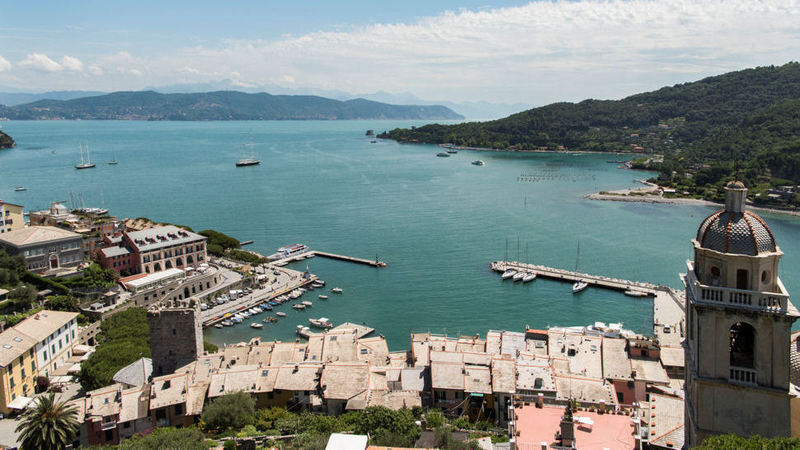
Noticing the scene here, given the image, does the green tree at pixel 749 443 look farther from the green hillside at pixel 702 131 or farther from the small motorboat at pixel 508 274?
the green hillside at pixel 702 131

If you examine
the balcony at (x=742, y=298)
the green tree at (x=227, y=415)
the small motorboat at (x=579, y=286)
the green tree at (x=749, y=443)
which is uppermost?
the balcony at (x=742, y=298)

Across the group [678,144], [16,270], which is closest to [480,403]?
[16,270]

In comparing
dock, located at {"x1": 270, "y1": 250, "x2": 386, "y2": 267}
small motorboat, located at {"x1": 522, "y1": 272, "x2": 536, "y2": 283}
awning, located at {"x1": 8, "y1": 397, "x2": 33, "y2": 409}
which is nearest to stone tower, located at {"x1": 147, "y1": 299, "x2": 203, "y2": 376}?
awning, located at {"x1": 8, "y1": 397, "x2": 33, "y2": 409}

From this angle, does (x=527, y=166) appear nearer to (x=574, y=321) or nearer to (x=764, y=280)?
(x=574, y=321)

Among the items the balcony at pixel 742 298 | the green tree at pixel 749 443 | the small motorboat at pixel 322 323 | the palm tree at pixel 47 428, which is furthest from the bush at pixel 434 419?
the small motorboat at pixel 322 323

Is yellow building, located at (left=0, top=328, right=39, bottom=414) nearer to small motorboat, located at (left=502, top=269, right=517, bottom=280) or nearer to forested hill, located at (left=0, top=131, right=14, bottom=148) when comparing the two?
small motorboat, located at (left=502, top=269, right=517, bottom=280)
